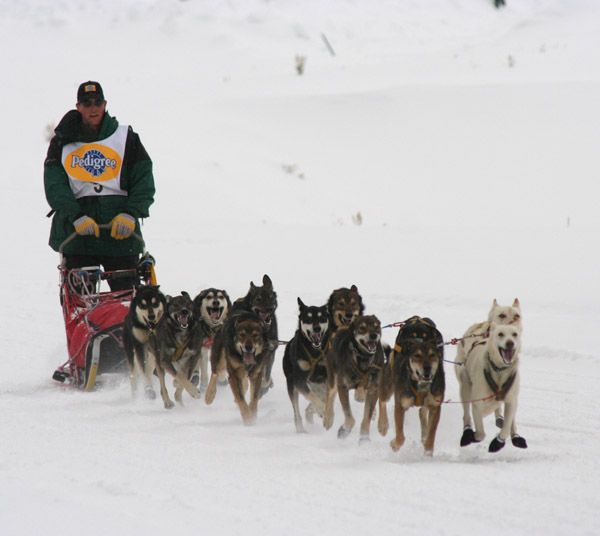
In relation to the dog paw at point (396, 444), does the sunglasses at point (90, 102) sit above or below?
above

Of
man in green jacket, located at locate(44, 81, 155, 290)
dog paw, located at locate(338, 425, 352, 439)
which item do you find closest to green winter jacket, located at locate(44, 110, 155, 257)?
man in green jacket, located at locate(44, 81, 155, 290)

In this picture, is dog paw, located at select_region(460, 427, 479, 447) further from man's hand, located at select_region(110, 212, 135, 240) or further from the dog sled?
the dog sled

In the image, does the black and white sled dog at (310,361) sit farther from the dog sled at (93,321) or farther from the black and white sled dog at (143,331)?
the dog sled at (93,321)

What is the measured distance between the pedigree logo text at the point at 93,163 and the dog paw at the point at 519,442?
2.98 metres

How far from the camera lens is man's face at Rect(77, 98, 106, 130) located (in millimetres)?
6508

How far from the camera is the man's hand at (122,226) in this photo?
21.2 feet

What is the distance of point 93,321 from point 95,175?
92cm

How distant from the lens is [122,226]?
6.48m

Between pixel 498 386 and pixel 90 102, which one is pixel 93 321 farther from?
pixel 498 386

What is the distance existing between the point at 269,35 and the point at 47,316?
14.9 m

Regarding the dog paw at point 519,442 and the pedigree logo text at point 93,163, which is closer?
the dog paw at point 519,442

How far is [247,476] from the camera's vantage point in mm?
4508

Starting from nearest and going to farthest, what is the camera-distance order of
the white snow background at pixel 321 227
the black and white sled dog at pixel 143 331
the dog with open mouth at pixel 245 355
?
1. the white snow background at pixel 321 227
2. the dog with open mouth at pixel 245 355
3. the black and white sled dog at pixel 143 331

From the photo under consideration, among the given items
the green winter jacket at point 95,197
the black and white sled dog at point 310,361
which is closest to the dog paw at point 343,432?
the black and white sled dog at point 310,361
